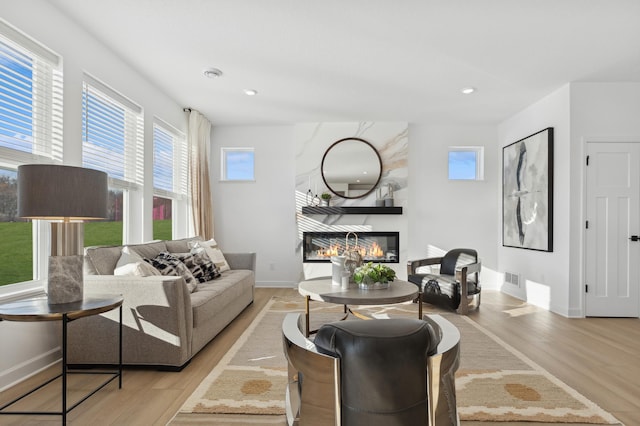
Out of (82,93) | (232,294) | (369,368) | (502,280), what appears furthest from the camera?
(502,280)

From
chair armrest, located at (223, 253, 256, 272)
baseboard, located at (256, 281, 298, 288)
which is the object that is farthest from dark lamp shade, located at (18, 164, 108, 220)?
baseboard, located at (256, 281, 298, 288)

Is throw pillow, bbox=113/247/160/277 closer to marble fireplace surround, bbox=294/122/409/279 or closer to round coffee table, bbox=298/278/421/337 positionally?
round coffee table, bbox=298/278/421/337

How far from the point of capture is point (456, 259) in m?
4.93

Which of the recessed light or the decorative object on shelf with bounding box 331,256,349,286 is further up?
the recessed light

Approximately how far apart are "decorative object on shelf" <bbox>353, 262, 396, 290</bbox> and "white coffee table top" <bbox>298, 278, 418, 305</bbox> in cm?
5

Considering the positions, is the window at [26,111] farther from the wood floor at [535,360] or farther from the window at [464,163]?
the window at [464,163]

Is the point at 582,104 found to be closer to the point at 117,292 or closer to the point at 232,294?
the point at 232,294

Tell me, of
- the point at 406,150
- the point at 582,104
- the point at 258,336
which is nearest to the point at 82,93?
the point at 258,336

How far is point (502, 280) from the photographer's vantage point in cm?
574

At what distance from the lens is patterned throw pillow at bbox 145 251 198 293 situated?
127 inches

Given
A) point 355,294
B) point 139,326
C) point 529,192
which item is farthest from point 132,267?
point 529,192

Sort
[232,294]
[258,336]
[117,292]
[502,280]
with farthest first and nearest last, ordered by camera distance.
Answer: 1. [502,280]
2. [232,294]
3. [258,336]
4. [117,292]

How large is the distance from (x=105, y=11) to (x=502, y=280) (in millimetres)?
5941

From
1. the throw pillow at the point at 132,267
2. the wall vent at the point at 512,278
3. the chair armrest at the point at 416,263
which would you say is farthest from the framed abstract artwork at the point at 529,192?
the throw pillow at the point at 132,267
